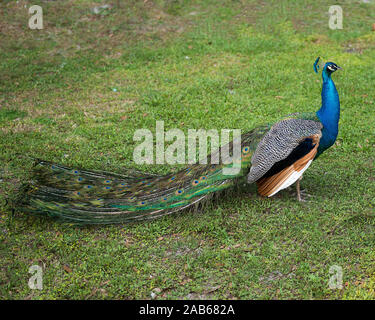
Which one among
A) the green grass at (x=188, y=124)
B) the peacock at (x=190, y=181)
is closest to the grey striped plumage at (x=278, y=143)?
the peacock at (x=190, y=181)

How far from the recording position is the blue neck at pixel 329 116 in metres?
4.08

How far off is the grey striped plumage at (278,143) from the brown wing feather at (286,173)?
0.11 m

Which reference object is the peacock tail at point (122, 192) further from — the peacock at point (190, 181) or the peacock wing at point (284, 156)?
the peacock wing at point (284, 156)

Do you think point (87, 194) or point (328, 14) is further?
point (328, 14)

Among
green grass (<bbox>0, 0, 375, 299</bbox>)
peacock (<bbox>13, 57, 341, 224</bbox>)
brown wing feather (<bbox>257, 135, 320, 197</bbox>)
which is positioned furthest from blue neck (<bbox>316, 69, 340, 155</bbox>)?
green grass (<bbox>0, 0, 375, 299</bbox>)

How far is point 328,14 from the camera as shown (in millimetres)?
9297

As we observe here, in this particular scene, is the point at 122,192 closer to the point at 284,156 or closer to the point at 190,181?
the point at 190,181

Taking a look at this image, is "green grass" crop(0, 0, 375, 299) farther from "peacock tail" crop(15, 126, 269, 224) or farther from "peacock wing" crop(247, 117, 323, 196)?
"peacock wing" crop(247, 117, 323, 196)

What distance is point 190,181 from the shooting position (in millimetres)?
4113

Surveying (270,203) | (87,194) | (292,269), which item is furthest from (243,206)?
(87,194)

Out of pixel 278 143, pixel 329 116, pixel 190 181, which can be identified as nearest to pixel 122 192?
pixel 190 181

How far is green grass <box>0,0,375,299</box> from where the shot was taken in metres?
3.56

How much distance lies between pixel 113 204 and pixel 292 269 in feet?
5.50
